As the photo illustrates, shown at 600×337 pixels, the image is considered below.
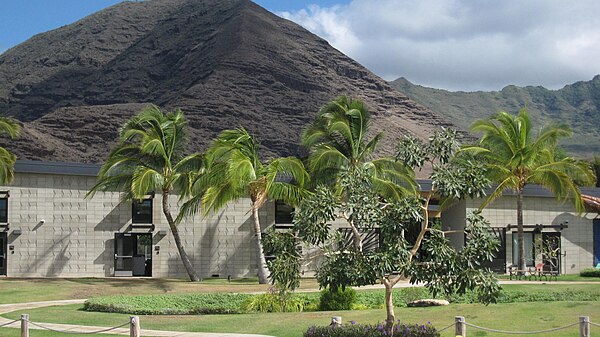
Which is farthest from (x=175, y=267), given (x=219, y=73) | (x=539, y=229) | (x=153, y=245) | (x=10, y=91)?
(x=10, y=91)

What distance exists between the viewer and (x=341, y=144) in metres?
39.3

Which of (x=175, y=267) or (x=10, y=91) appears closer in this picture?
(x=175, y=267)

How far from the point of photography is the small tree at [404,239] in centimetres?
1678

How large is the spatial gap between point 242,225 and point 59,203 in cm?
937

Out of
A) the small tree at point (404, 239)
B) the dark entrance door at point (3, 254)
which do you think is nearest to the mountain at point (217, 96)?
the dark entrance door at point (3, 254)

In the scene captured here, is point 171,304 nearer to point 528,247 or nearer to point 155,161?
point 155,161

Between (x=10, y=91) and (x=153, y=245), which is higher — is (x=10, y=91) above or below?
above

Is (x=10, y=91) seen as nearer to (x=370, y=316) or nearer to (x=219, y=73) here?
(x=219, y=73)

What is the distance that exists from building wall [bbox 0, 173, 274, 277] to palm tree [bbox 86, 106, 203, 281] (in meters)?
1.87

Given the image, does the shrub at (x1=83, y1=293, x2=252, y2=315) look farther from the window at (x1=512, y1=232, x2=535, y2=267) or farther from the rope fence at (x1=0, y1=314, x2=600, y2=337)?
the window at (x1=512, y1=232, x2=535, y2=267)

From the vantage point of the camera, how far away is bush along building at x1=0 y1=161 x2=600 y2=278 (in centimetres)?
4094

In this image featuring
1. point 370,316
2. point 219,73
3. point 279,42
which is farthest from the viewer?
point 279,42

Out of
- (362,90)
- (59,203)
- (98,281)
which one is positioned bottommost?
(98,281)

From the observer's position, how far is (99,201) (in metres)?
41.8
